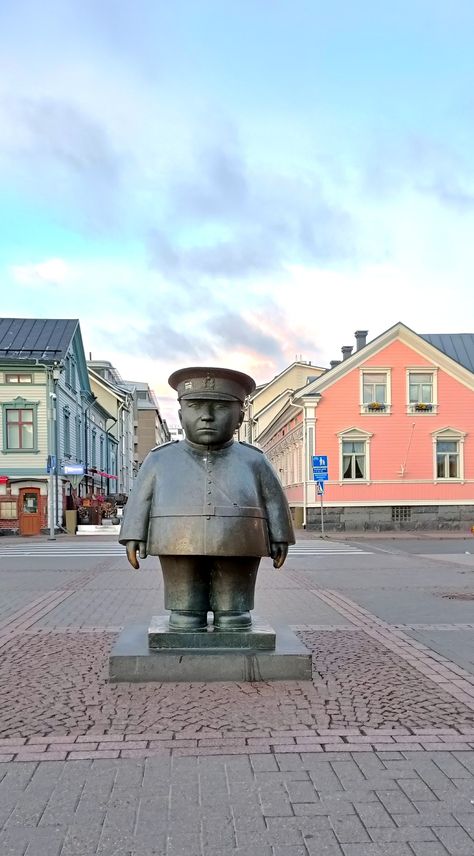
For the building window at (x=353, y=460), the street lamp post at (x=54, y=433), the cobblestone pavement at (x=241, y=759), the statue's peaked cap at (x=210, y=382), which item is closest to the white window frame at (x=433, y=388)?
the building window at (x=353, y=460)

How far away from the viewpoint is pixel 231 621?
461cm

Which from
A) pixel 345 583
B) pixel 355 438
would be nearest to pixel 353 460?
pixel 355 438

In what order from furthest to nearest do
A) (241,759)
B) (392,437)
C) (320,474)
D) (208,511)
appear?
(392,437) < (320,474) < (208,511) < (241,759)

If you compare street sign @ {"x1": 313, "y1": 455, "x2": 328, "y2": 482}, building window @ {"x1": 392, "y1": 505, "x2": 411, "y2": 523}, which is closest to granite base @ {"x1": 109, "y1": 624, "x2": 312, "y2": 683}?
street sign @ {"x1": 313, "y1": 455, "x2": 328, "y2": 482}

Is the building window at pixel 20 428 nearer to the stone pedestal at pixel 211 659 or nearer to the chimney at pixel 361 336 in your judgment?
the chimney at pixel 361 336

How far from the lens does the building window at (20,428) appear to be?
29.0m

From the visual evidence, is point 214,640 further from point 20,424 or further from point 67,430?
point 67,430

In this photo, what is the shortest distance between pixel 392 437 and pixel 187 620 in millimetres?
25235

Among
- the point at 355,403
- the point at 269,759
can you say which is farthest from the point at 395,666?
the point at 355,403

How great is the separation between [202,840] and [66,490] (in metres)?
29.7

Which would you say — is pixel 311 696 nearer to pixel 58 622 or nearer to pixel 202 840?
pixel 202 840

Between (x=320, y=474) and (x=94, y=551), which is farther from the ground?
(x=320, y=474)

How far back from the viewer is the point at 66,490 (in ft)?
102

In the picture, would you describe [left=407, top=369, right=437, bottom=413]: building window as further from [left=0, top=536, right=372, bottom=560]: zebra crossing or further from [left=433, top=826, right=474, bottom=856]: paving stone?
[left=433, top=826, right=474, bottom=856]: paving stone
